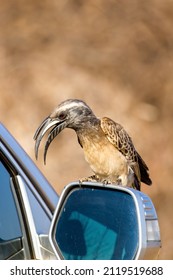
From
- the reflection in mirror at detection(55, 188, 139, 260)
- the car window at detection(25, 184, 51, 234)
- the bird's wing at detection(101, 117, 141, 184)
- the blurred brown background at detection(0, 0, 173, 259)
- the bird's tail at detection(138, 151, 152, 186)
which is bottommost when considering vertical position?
the reflection in mirror at detection(55, 188, 139, 260)

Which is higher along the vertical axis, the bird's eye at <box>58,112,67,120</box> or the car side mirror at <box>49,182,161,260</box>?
the bird's eye at <box>58,112,67,120</box>

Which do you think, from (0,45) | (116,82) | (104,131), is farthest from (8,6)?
(104,131)

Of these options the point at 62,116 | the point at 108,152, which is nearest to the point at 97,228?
the point at 62,116

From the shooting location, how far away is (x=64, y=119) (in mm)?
3443

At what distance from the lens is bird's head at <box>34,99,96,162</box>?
302 centimetres

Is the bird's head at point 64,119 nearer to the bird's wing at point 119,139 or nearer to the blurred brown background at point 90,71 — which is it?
the bird's wing at point 119,139

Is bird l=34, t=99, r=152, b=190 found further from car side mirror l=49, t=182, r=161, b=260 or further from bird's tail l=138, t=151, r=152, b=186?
car side mirror l=49, t=182, r=161, b=260

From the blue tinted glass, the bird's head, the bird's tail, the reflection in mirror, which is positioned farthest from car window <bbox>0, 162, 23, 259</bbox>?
the bird's tail

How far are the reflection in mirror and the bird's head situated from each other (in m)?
0.97

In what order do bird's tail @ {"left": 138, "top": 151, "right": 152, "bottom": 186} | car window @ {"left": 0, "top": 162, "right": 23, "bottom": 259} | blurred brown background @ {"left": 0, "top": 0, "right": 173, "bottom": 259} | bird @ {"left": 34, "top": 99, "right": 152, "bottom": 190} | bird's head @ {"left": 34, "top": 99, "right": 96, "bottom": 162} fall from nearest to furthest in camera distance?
1. car window @ {"left": 0, "top": 162, "right": 23, "bottom": 259}
2. bird's head @ {"left": 34, "top": 99, "right": 96, "bottom": 162}
3. bird @ {"left": 34, "top": 99, "right": 152, "bottom": 190}
4. bird's tail @ {"left": 138, "top": 151, "right": 152, "bottom": 186}
5. blurred brown background @ {"left": 0, "top": 0, "right": 173, "bottom": 259}

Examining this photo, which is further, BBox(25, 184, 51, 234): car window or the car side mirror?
BBox(25, 184, 51, 234): car window

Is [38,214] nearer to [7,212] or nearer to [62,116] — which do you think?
[7,212]

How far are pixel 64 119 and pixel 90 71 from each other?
1087cm

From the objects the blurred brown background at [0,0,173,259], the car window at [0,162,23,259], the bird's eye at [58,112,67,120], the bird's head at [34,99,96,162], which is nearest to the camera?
the car window at [0,162,23,259]
